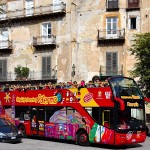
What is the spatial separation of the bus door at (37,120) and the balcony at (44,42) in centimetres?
1839

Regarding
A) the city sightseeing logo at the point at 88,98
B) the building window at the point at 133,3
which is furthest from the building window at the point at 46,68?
the city sightseeing logo at the point at 88,98

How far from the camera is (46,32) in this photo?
44.3m

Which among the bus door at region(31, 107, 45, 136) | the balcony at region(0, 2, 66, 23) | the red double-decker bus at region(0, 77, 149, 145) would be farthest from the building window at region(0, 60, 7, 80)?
the bus door at region(31, 107, 45, 136)

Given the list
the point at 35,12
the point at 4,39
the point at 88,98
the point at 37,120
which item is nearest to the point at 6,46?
the point at 4,39

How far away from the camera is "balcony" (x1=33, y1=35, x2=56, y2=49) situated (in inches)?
1706

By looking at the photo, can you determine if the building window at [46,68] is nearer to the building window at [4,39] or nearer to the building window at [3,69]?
the building window at [3,69]

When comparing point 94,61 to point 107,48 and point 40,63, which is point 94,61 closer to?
point 107,48

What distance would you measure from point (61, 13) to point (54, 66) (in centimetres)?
587

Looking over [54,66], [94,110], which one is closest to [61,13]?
[54,66]

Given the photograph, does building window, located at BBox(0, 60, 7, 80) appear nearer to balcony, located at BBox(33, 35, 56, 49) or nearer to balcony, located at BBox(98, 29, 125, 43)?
balcony, located at BBox(33, 35, 56, 49)

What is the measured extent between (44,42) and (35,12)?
3881mm

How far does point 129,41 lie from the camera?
132 feet

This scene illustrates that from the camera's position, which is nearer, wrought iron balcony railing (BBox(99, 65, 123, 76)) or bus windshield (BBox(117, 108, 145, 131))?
bus windshield (BBox(117, 108, 145, 131))

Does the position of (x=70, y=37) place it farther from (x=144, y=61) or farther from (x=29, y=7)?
(x=144, y=61)
